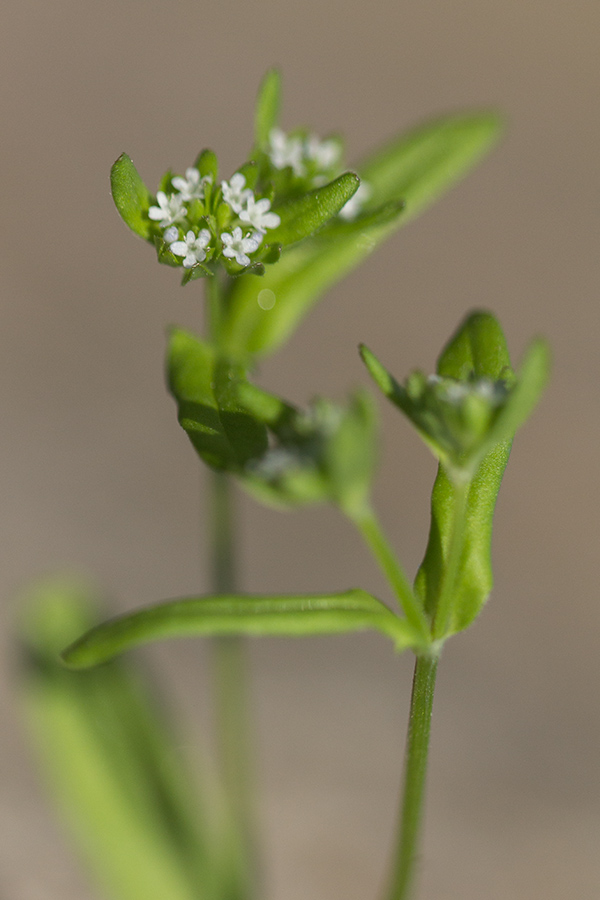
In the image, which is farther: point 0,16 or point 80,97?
point 0,16

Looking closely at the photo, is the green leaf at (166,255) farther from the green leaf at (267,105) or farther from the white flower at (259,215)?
the green leaf at (267,105)

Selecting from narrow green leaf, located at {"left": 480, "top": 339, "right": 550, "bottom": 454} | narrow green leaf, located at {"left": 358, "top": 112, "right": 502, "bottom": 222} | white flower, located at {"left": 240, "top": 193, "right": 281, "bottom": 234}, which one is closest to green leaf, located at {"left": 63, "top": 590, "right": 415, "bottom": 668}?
narrow green leaf, located at {"left": 480, "top": 339, "right": 550, "bottom": 454}

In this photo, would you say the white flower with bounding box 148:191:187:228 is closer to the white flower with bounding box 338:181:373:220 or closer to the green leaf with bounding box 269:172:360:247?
the green leaf with bounding box 269:172:360:247

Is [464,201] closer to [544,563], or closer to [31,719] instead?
Answer: [544,563]

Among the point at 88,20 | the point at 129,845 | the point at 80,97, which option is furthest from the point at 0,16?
the point at 129,845

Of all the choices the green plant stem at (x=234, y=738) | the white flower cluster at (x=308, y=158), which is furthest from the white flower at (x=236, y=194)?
the green plant stem at (x=234, y=738)

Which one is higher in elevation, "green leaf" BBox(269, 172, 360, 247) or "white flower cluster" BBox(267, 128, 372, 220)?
"white flower cluster" BBox(267, 128, 372, 220)

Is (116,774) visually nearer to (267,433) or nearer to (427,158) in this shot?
(267,433)
